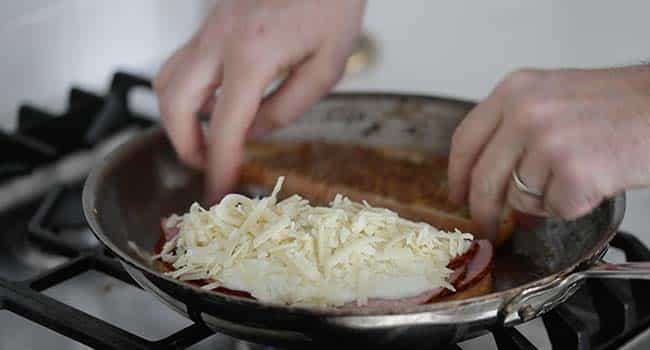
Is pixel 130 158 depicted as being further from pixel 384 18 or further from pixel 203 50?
pixel 384 18

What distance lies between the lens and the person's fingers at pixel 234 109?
35.0 inches

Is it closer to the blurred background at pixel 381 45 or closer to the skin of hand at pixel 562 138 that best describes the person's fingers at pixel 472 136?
the skin of hand at pixel 562 138

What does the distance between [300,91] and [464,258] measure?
31 cm

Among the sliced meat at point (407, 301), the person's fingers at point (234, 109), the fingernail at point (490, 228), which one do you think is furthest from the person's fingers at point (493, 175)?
the person's fingers at point (234, 109)

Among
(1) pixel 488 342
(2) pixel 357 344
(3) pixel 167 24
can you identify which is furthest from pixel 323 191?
(3) pixel 167 24

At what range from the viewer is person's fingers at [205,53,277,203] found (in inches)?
35.0

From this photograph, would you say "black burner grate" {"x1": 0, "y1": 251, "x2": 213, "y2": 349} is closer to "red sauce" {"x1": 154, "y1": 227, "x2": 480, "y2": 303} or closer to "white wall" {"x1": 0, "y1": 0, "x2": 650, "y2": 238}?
"red sauce" {"x1": 154, "y1": 227, "x2": 480, "y2": 303}

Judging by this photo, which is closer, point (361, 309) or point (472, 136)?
point (361, 309)

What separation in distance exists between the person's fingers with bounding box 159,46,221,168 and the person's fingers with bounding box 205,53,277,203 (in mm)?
19

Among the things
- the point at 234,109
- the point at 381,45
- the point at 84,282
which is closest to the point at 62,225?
the point at 84,282

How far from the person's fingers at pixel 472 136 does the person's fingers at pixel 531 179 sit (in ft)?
0.14

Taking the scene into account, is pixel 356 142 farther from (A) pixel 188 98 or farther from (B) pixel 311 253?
(B) pixel 311 253

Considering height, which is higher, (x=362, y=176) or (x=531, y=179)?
(x=531, y=179)

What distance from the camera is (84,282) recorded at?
87 centimetres
